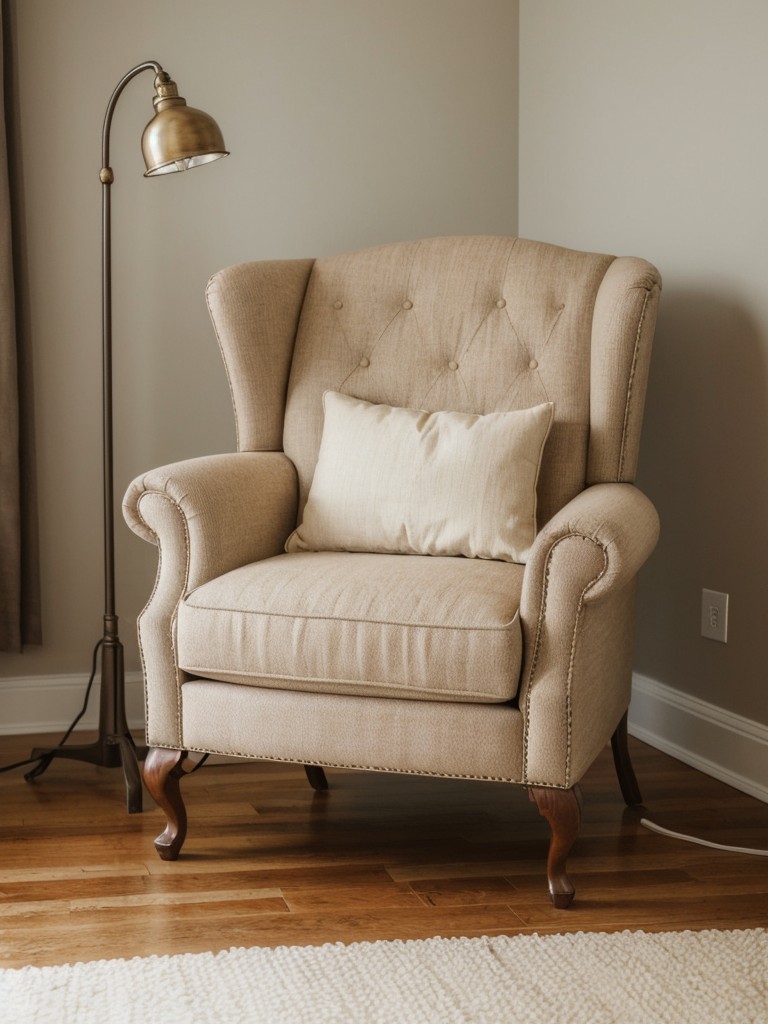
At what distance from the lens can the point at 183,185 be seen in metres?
2.95

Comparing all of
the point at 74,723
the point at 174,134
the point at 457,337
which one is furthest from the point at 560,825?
the point at 174,134

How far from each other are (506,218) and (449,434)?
3.86 ft

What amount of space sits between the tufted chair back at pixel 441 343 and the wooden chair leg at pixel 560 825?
0.67m

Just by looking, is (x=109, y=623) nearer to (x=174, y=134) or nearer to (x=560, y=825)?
(x=174, y=134)

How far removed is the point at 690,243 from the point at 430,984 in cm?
170

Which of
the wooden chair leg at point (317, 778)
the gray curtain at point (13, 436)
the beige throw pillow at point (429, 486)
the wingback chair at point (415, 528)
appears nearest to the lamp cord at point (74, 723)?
the gray curtain at point (13, 436)

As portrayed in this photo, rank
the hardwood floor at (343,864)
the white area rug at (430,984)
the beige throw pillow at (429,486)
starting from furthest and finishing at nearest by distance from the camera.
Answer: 1. the beige throw pillow at (429,486)
2. the hardwood floor at (343,864)
3. the white area rug at (430,984)

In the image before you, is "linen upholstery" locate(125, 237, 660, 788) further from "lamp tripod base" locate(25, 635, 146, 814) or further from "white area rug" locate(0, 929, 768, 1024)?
"lamp tripod base" locate(25, 635, 146, 814)

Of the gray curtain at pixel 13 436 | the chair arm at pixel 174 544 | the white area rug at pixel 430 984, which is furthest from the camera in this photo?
the gray curtain at pixel 13 436

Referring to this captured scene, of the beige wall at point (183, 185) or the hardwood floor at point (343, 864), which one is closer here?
the hardwood floor at point (343, 864)

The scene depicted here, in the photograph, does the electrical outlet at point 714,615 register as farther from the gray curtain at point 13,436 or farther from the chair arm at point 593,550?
the gray curtain at point 13,436

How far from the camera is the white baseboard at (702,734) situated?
238 centimetres

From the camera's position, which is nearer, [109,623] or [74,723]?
[109,623]

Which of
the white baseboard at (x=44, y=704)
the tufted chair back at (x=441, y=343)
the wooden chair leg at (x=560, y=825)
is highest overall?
the tufted chair back at (x=441, y=343)
